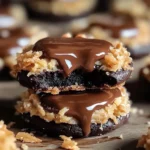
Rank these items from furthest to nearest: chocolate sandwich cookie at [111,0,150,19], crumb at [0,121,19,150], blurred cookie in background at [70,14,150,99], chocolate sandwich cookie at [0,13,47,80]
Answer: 1. chocolate sandwich cookie at [111,0,150,19]
2. blurred cookie in background at [70,14,150,99]
3. chocolate sandwich cookie at [0,13,47,80]
4. crumb at [0,121,19,150]

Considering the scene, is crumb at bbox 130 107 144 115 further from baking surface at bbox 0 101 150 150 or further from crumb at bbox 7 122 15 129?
crumb at bbox 7 122 15 129

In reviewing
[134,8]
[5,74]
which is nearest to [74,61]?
[5,74]

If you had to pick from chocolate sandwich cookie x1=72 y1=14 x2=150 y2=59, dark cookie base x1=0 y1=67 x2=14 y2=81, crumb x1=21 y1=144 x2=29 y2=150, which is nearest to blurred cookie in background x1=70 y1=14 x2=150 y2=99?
chocolate sandwich cookie x1=72 y1=14 x2=150 y2=59

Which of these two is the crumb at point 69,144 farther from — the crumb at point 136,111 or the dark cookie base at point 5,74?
the dark cookie base at point 5,74

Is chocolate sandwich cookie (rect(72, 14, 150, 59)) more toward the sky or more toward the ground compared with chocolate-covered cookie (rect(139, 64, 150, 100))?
more toward the sky

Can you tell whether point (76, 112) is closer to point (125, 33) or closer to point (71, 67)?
point (71, 67)

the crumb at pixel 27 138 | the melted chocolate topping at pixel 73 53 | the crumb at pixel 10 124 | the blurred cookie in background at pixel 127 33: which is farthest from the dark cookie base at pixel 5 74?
the crumb at pixel 27 138

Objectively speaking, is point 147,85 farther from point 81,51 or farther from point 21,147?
point 21,147
